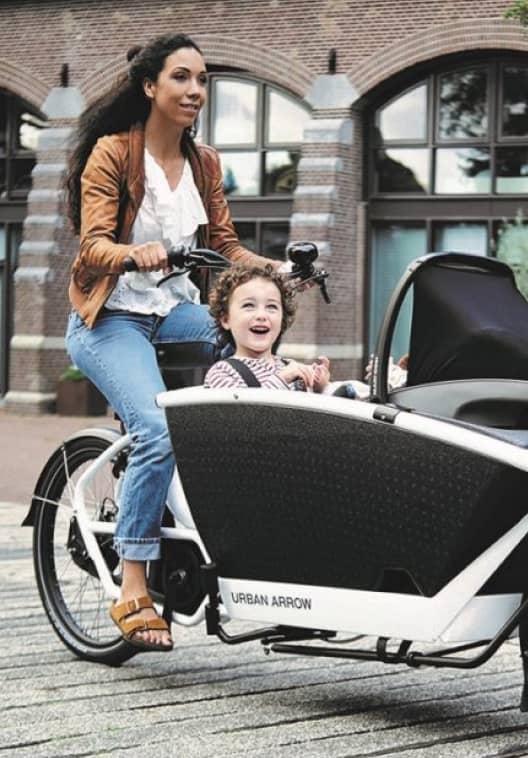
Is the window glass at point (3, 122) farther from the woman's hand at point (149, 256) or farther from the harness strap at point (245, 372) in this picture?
the harness strap at point (245, 372)

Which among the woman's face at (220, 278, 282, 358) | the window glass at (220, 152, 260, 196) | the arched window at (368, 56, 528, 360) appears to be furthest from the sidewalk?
the window glass at (220, 152, 260, 196)

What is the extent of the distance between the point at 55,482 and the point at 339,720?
156 centimetres

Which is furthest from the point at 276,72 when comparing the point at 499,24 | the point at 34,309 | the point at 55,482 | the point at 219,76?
the point at 55,482

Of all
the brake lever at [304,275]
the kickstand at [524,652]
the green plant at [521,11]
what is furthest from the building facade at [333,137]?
the kickstand at [524,652]

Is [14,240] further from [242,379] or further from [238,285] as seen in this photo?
[242,379]

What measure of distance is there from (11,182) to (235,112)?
464 centimetres

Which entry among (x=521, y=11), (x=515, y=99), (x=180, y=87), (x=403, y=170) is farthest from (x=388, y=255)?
(x=180, y=87)

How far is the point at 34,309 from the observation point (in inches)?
1049

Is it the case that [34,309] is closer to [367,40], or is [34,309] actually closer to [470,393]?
[367,40]

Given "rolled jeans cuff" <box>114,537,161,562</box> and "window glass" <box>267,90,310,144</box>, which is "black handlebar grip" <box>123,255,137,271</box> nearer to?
"rolled jeans cuff" <box>114,537,161,562</box>

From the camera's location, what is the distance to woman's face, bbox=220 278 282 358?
4.58 meters

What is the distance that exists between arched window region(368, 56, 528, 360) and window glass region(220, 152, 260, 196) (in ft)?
6.21

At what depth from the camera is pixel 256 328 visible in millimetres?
4598

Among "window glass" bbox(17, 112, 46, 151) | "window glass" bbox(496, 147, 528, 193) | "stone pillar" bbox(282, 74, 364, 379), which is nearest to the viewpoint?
"window glass" bbox(496, 147, 528, 193)
